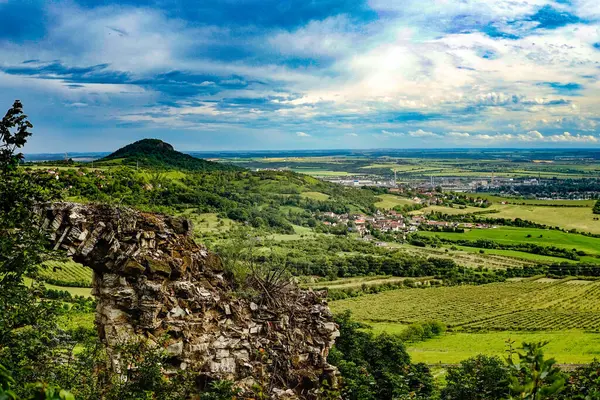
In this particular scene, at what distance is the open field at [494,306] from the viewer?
51.2m

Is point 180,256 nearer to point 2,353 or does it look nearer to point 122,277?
point 122,277

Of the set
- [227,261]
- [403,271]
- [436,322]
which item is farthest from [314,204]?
[227,261]

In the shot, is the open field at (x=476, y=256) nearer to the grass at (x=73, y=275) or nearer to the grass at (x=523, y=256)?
the grass at (x=523, y=256)

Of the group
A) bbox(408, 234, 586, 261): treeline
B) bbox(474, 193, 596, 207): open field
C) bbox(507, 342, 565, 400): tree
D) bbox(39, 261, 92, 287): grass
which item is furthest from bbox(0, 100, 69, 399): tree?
bbox(474, 193, 596, 207): open field

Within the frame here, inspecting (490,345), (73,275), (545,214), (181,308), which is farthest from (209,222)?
(545,214)

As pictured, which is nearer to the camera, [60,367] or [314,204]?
[60,367]

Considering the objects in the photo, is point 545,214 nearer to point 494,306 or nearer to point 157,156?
point 494,306

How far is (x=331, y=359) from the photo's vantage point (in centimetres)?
2734

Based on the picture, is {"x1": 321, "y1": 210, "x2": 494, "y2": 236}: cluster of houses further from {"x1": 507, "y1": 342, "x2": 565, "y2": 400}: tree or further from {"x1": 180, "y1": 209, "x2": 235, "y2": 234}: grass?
{"x1": 507, "y1": 342, "x2": 565, "y2": 400}: tree

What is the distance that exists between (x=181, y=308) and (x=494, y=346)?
127ft

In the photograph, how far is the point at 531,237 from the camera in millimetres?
91812

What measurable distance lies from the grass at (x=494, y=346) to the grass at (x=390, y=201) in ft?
275

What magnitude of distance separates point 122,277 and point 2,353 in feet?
10.4

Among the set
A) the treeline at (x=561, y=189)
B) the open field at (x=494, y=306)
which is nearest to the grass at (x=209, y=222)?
the open field at (x=494, y=306)
